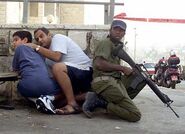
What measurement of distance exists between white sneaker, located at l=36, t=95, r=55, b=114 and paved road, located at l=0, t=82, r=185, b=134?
0.07 metres

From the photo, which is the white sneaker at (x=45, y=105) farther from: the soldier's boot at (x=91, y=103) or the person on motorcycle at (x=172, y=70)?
the person on motorcycle at (x=172, y=70)

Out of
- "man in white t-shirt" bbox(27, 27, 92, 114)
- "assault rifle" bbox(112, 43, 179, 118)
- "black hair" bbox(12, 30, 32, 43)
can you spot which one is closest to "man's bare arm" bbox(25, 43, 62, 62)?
"man in white t-shirt" bbox(27, 27, 92, 114)

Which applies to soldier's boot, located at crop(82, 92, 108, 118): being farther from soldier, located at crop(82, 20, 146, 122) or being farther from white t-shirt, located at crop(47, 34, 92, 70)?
white t-shirt, located at crop(47, 34, 92, 70)

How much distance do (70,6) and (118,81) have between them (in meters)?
2.49

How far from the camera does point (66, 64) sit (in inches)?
221

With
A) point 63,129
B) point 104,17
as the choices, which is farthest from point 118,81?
point 104,17

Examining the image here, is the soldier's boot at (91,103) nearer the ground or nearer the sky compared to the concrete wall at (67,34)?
nearer the ground

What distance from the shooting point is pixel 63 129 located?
182 inches

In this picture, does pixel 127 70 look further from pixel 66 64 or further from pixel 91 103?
pixel 66 64

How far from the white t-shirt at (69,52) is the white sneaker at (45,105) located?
575 millimetres

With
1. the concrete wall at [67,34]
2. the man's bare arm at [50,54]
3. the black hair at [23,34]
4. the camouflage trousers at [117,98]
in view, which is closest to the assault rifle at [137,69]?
the camouflage trousers at [117,98]

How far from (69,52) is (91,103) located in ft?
2.54

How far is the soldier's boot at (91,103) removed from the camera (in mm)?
5344

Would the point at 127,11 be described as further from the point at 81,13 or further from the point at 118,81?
the point at 118,81
